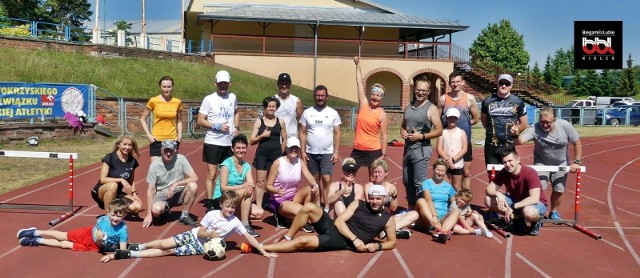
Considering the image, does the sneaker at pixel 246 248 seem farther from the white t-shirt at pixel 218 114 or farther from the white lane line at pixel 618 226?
the white lane line at pixel 618 226

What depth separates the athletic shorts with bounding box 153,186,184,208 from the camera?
24.2 ft

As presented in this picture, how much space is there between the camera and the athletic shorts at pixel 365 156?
7602 millimetres

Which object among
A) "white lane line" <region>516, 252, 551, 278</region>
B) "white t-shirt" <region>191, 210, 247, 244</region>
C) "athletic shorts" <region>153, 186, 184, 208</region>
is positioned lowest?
"white lane line" <region>516, 252, 551, 278</region>

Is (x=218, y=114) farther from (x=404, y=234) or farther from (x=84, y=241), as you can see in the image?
(x=404, y=234)

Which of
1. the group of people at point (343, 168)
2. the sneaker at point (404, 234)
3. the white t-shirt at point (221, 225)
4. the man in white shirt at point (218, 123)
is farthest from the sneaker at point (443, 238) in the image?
the man in white shirt at point (218, 123)

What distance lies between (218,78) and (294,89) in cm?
2422

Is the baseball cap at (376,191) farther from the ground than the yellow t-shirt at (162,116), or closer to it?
closer to it

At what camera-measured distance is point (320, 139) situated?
7602 millimetres

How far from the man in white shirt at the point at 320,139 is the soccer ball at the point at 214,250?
76.3 inches

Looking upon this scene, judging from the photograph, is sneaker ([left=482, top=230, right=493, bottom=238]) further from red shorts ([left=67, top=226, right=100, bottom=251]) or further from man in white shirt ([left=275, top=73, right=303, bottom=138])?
red shorts ([left=67, top=226, right=100, bottom=251])

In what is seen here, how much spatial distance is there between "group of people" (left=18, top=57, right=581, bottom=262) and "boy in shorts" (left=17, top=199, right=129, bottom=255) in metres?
0.02

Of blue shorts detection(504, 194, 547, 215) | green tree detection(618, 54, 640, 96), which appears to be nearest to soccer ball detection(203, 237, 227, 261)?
blue shorts detection(504, 194, 547, 215)

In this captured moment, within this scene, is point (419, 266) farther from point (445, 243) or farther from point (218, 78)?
point (218, 78)

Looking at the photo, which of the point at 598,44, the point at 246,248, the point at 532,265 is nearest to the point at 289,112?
the point at 246,248
